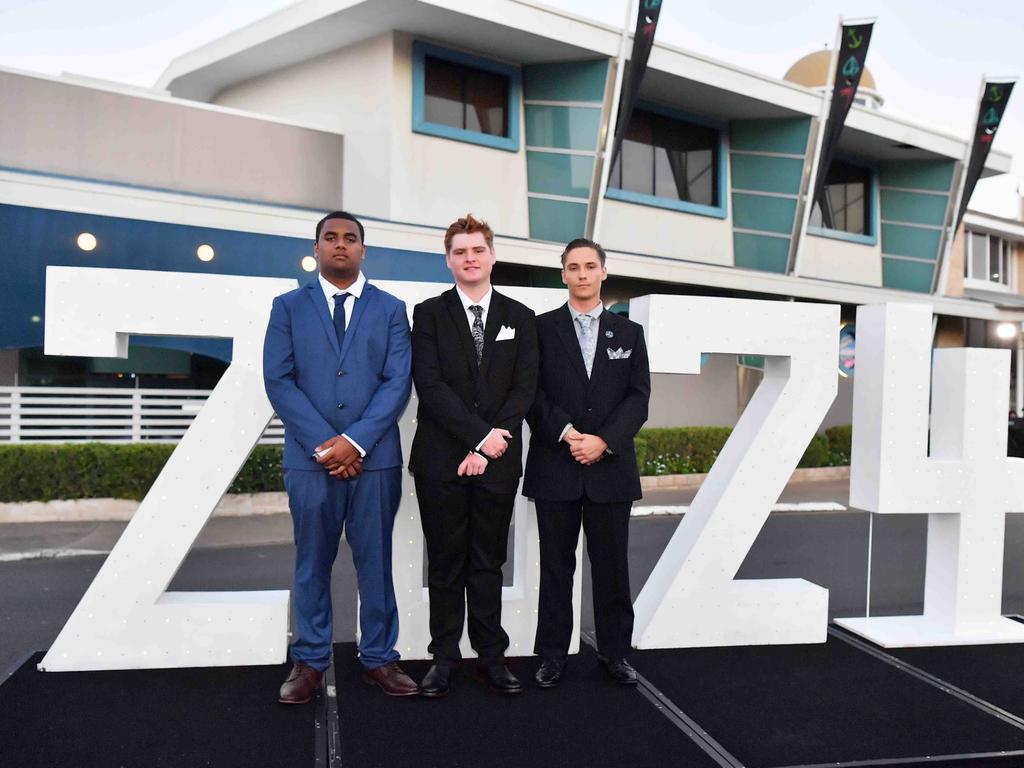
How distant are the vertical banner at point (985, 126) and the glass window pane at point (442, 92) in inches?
441

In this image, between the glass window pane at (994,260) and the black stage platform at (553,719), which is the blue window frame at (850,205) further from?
the black stage platform at (553,719)

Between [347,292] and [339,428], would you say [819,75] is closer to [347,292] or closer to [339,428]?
[347,292]

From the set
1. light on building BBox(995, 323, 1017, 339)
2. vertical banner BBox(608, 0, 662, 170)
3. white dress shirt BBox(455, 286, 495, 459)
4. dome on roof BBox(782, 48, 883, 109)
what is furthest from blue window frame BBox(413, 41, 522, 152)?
dome on roof BBox(782, 48, 883, 109)

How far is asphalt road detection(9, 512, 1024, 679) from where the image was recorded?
5.65 metres

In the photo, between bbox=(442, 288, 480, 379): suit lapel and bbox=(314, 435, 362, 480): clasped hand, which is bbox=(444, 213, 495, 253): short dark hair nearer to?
bbox=(442, 288, 480, 379): suit lapel

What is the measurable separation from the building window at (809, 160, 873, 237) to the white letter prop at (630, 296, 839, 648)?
13.6m

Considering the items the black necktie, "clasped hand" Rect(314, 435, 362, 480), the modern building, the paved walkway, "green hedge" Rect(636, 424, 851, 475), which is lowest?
the paved walkway

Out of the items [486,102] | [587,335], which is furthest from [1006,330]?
[587,335]

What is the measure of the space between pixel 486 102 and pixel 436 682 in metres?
10.5

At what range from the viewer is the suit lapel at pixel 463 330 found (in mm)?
3766

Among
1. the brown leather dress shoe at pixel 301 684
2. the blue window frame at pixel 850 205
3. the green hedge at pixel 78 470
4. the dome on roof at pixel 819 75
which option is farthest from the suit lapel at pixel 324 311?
the dome on roof at pixel 819 75

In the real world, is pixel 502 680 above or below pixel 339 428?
below

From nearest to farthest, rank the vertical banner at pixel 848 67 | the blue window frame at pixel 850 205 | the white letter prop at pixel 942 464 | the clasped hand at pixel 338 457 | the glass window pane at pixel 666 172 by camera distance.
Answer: the clasped hand at pixel 338 457 → the white letter prop at pixel 942 464 → the vertical banner at pixel 848 67 → the glass window pane at pixel 666 172 → the blue window frame at pixel 850 205

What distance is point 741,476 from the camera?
4555 millimetres
